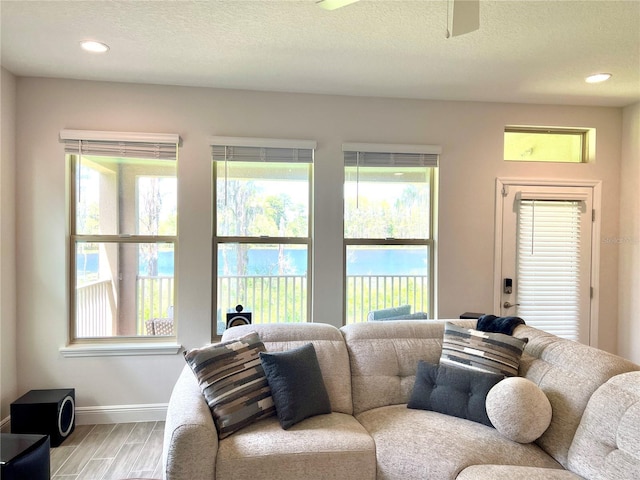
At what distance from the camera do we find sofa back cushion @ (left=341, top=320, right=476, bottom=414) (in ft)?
7.55

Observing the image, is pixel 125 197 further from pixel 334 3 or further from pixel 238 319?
pixel 334 3

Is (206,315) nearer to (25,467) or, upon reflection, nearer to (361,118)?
(25,467)

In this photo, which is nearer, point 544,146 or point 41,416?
point 41,416

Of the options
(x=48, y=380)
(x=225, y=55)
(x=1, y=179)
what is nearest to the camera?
(x=225, y=55)

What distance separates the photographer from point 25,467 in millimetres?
1862

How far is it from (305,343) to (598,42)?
2.65 meters

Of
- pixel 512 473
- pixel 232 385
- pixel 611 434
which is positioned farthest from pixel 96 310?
pixel 611 434

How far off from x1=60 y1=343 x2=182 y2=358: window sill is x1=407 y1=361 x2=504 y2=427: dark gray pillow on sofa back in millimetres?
2010

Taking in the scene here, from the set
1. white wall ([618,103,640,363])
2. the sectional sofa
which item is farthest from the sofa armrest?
white wall ([618,103,640,363])

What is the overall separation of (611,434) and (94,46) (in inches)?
138

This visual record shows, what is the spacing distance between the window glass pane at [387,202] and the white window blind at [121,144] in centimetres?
154

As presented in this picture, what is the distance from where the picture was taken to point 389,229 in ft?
11.6

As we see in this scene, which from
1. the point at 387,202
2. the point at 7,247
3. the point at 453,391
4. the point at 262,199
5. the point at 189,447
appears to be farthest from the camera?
the point at 387,202

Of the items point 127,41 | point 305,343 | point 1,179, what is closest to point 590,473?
point 305,343
